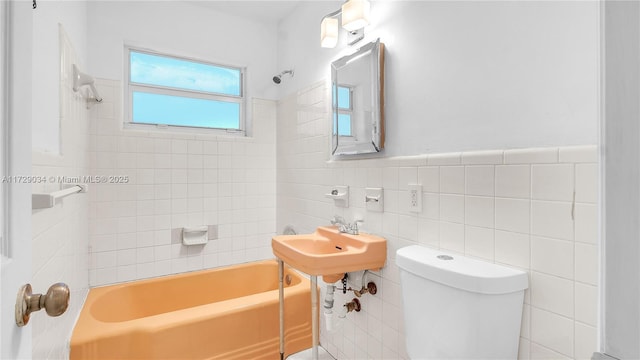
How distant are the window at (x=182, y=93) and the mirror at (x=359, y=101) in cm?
112

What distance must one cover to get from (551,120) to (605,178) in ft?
2.35

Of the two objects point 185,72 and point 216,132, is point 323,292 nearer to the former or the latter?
point 216,132

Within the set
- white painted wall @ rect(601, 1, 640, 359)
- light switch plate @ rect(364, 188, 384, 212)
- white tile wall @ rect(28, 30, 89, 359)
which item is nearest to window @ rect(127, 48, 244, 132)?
white tile wall @ rect(28, 30, 89, 359)

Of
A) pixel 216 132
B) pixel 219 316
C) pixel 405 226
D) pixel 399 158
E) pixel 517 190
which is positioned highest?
pixel 216 132

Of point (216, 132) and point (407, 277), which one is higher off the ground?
point (216, 132)

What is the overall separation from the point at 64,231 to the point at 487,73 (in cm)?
179

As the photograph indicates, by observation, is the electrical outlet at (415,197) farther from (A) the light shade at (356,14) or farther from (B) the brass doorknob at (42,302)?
(B) the brass doorknob at (42,302)

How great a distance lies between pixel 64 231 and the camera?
1277mm

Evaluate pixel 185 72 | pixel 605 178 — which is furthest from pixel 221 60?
pixel 605 178

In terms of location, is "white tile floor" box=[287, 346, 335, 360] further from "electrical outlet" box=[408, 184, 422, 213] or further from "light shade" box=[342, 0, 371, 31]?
"light shade" box=[342, 0, 371, 31]

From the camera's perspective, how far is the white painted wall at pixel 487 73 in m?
0.86

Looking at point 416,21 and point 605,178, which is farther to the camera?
point 416,21

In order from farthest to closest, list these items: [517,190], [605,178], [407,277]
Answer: [407,277] < [517,190] < [605,178]

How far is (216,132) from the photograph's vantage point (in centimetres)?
250
